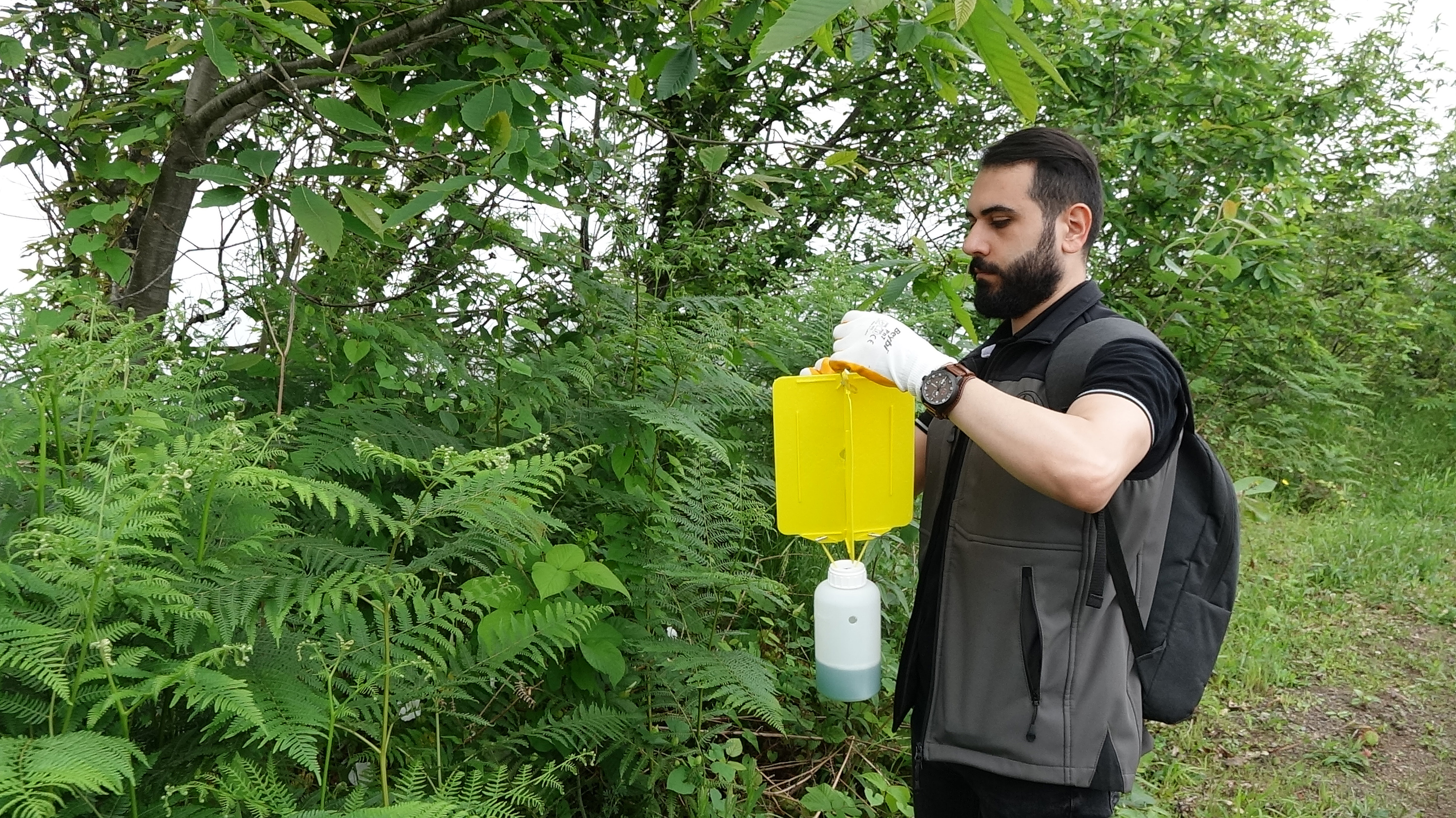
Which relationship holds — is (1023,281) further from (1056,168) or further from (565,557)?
(565,557)

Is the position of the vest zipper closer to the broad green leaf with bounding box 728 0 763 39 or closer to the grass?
the broad green leaf with bounding box 728 0 763 39

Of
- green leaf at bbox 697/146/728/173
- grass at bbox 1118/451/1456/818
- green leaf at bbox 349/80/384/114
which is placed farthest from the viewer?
grass at bbox 1118/451/1456/818

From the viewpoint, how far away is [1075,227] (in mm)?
1964

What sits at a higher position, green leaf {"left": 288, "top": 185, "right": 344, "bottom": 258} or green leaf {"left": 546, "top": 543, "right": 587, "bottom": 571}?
green leaf {"left": 288, "top": 185, "right": 344, "bottom": 258}

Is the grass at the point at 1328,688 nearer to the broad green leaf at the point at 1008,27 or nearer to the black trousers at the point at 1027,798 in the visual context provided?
the black trousers at the point at 1027,798

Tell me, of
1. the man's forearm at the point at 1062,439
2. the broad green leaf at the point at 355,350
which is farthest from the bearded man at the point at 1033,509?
the broad green leaf at the point at 355,350

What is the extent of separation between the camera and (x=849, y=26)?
7.94 feet

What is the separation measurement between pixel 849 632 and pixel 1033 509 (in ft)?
1.50

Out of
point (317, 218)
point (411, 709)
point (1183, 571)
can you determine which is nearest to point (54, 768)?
point (411, 709)

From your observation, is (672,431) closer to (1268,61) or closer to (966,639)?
(966,639)

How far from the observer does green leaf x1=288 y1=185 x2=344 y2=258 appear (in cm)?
191

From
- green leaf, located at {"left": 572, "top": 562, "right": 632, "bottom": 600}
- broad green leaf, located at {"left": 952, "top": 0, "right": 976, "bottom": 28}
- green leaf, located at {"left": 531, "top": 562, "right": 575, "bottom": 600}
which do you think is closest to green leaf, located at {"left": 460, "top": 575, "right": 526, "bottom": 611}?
green leaf, located at {"left": 531, "top": 562, "right": 575, "bottom": 600}

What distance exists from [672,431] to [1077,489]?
4.22 feet

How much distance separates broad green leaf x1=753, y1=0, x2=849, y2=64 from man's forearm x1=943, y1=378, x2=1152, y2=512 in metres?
0.84
